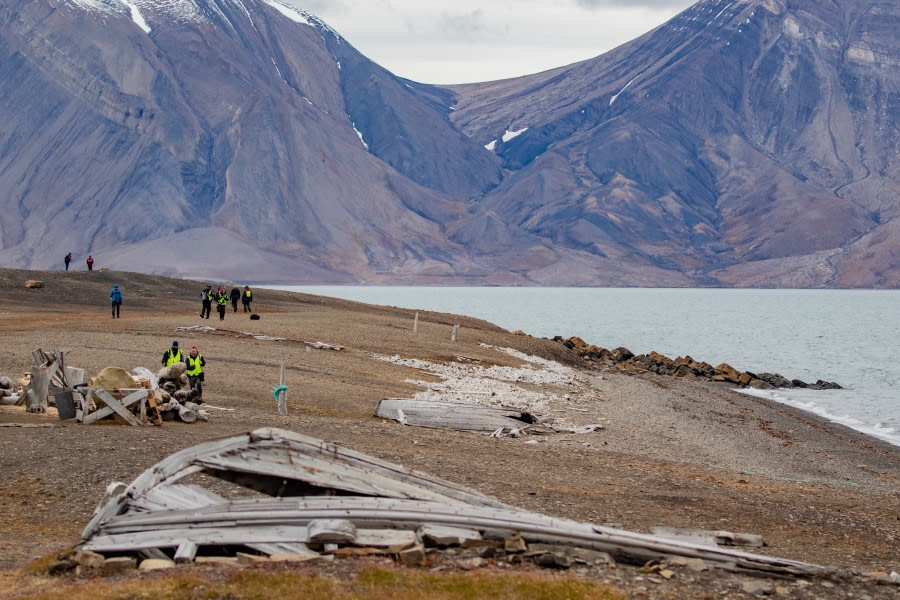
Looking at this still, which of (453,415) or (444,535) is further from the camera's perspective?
(453,415)

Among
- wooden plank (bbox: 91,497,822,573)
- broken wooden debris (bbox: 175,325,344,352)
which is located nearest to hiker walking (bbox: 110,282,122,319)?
broken wooden debris (bbox: 175,325,344,352)

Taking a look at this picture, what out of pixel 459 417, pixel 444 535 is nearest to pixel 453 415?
pixel 459 417

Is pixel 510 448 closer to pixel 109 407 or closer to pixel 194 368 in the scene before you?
pixel 194 368

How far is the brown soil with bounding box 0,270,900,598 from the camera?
58.0 ft

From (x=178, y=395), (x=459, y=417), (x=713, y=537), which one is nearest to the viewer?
(x=713, y=537)

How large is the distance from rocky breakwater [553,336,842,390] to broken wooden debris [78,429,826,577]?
1962 inches

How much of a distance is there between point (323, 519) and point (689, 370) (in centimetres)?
5478

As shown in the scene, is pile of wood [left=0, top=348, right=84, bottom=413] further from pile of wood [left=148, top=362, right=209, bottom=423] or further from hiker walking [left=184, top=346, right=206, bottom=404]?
hiker walking [left=184, top=346, right=206, bottom=404]

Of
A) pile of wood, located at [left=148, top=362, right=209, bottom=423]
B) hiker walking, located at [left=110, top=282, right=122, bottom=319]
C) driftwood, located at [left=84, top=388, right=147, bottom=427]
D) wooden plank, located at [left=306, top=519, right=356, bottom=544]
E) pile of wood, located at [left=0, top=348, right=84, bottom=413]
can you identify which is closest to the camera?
wooden plank, located at [left=306, top=519, right=356, bottom=544]

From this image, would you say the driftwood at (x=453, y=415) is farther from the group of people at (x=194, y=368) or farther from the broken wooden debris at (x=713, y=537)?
the broken wooden debris at (x=713, y=537)

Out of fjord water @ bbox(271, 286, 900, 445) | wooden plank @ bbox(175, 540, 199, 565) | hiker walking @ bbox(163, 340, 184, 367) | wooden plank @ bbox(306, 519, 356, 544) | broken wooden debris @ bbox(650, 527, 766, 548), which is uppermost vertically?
fjord water @ bbox(271, 286, 900, 445)

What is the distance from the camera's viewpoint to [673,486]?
2241 cm

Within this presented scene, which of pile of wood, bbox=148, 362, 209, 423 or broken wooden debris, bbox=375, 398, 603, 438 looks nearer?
pile of wood, bbox=148, 362, 209, 423

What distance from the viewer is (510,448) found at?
26312 mm
